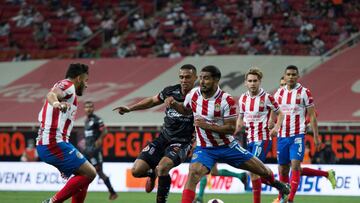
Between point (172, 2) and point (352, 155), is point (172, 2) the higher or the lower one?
the higher one

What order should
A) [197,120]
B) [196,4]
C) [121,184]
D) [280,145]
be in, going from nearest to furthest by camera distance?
[197,120] < [280,145] < [121,184] < [196,4]

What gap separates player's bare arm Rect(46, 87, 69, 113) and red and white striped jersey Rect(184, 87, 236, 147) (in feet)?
5.90

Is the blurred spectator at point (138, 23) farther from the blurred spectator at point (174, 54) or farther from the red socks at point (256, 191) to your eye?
the red socks at point (256, 191)

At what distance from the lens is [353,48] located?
94.7 feet

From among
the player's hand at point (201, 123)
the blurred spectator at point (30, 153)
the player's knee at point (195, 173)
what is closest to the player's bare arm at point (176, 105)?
the player's hand at point (201, 123)

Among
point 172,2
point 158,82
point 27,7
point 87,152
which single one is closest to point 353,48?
point 158,82

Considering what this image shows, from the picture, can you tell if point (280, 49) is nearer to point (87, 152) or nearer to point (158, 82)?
point (158, 82)

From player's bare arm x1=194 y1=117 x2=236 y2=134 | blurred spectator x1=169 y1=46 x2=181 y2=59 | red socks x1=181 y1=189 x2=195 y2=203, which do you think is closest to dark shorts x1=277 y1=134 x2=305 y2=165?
player's bare arm x1=194 y1=117 x2=236 y2=134

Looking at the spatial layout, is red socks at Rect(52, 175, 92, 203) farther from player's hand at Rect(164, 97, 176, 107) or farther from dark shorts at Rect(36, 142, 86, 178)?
player's hand at Rect(164, 97, 176, 107)

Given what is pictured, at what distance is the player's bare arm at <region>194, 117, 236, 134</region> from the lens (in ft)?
40.8

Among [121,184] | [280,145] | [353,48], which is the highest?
[353,48]

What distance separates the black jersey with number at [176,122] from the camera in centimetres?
1409

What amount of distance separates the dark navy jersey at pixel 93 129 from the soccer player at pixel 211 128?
7.36 m

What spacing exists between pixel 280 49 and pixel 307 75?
2316 mm
